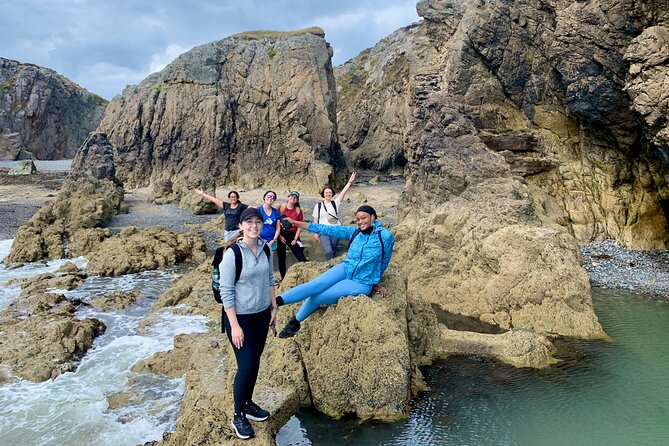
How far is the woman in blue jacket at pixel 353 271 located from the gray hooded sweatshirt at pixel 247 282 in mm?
1794

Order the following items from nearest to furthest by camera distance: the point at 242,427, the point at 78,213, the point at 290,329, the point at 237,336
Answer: the point at 237,336
the point at 242,427
the point at 290,329
the point at 78,213

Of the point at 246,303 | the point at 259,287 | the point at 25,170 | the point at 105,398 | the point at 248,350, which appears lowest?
the point at 105,398

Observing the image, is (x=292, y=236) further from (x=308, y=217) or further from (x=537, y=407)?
(x=308, y=217)

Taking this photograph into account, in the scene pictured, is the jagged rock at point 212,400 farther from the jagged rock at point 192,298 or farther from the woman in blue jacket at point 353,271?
the jagged rock at point 192,298

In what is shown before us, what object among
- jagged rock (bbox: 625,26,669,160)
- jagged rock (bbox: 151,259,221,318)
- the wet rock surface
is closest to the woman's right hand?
jagged rock (bbox: 151,259,221,318)

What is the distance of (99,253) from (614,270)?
1715 cm

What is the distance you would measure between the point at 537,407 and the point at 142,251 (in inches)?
574

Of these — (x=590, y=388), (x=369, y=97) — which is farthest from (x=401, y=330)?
(x=369, y=97)

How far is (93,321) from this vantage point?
10445 mm

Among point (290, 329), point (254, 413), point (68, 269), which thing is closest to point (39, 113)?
point (68, 269)

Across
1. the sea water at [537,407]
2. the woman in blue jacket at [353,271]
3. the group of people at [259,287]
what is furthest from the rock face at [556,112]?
the group of people at [259,287]

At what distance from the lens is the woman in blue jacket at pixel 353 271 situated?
269 inches

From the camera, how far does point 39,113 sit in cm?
8319

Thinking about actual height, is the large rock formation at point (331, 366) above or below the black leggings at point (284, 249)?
below
